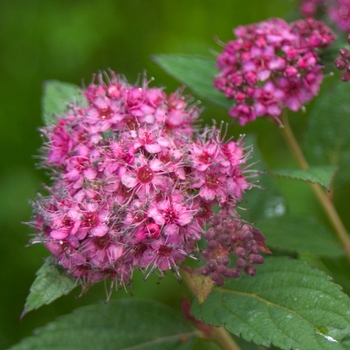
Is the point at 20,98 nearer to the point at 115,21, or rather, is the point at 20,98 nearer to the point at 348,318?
the point at 115,21

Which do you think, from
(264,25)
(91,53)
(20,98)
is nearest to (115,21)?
(91,53)

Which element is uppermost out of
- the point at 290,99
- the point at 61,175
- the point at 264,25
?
the point at 264,25

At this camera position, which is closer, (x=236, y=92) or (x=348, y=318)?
(x=348, y=318)

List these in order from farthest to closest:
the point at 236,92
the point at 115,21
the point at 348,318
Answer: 1. the point at 115,21
2. the point at 236,92
3. the point at 348,318

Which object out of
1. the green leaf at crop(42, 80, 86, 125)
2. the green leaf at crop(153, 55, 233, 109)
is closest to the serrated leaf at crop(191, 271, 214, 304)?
the green leaf at crop(153, 55, 233, 109)

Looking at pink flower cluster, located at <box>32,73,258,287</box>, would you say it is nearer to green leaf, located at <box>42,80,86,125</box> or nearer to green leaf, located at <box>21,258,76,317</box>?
green leaf, located at <box>21,258,76,317</box>

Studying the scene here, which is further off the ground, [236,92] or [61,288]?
[236,92]

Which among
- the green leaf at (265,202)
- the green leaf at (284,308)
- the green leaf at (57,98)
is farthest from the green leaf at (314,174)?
the green leaf at (57,98)
